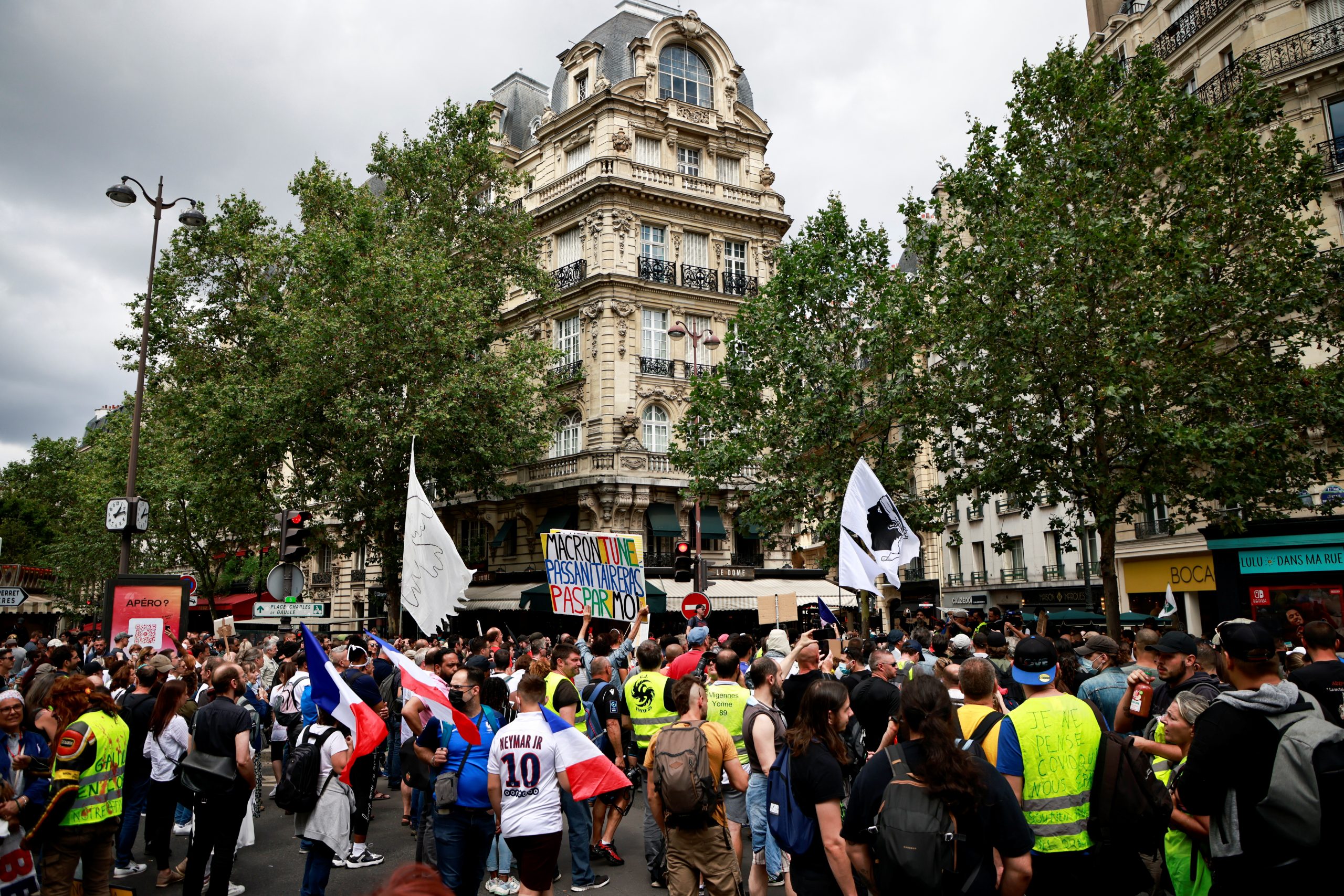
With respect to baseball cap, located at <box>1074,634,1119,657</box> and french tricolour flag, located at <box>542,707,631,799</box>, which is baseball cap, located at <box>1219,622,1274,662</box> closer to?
baseball cap, located at <box>1074,634,1119,657</box>

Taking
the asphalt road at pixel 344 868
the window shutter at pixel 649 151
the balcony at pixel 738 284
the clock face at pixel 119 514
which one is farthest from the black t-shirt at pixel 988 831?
the window shutter at pixel 649 151

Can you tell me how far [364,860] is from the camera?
8.86 metres

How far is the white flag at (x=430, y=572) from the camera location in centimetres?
901

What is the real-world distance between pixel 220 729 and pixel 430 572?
266 cm

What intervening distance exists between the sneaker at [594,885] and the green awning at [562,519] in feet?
71.2

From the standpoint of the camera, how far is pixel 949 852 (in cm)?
381

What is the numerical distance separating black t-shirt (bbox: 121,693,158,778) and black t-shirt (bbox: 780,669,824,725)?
584 cm

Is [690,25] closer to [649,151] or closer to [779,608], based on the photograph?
[649,151]

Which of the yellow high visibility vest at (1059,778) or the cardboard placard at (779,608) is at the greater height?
the cardboard placard at (779,608)

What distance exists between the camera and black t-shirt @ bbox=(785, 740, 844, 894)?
186 inches

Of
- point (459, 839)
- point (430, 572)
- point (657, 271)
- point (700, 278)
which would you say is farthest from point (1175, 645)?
point (700, 278)

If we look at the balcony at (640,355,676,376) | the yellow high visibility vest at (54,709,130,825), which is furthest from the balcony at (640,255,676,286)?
the yellow high visibility vest at (54,709,130,825)

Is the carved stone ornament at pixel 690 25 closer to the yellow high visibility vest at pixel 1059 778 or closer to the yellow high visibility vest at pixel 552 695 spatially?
the yellow high visibility vest at pixel 552 695

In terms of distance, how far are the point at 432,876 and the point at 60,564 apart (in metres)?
55.5
